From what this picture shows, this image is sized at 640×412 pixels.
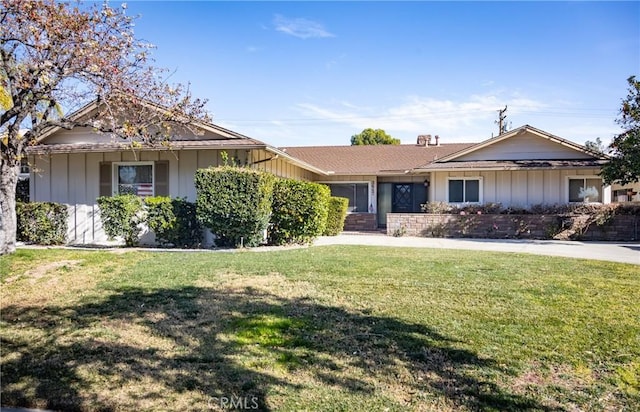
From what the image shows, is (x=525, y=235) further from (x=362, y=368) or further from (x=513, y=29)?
(x=362, y=368)

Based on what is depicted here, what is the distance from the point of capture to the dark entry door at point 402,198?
21781 mm

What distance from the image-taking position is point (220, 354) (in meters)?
4.00

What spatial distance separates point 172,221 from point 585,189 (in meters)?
15.8

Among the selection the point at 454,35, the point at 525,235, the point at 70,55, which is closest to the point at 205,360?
the point at 70,55

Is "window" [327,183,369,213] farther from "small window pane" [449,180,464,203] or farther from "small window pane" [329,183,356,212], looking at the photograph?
"small window pane" [449,180,464,203]

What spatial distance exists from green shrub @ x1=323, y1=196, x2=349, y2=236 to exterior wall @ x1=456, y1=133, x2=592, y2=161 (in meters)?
5.97

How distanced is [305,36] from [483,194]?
987cm

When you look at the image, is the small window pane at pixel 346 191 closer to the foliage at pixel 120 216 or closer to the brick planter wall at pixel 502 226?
the brick planter wall at pixel 502 226

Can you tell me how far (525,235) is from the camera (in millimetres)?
15711

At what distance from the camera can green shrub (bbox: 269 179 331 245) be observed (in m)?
11.3

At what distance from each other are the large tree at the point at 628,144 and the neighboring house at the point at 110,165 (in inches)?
419

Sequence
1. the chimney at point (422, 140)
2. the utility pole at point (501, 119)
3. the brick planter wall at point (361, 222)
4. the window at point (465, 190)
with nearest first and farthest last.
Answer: the window at point (465, 190) → the brick planter wall at point (361, 222) → the chimney at point (422, 140) → the utility pole at point (501, 119)

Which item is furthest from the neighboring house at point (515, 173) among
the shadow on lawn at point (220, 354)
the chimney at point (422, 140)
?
the shadow on lawn at point (220, 354)

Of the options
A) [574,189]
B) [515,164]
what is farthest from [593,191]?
[515,164]
